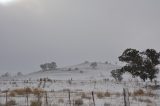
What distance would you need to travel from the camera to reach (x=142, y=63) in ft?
212

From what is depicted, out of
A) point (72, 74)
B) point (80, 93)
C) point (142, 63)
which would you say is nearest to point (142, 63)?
point (142, 63)

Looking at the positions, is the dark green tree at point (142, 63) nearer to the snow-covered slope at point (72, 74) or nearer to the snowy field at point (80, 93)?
the snowy field at point (80, 93)

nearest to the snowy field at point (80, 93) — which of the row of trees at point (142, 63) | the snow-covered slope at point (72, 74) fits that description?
the row of trees at point (142, 63)

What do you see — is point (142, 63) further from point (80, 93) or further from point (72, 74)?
point (72, 74)

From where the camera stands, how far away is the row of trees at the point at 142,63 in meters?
64.0

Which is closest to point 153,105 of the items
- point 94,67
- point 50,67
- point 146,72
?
point 146,72

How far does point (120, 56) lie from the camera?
67312 mm

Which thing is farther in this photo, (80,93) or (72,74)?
(72,74)

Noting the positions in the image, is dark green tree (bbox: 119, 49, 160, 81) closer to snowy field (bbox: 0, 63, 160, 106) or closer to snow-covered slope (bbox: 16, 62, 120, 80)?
snowy field (bbox: 0, 63, 160, 106)

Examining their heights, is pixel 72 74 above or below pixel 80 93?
above

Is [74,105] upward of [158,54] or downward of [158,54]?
downward

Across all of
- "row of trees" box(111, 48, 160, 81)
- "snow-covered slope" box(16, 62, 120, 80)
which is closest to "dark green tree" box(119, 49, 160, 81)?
"row of trees" box(111, 48, 160, 81)

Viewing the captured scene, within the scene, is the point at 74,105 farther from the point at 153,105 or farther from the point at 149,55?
the point at 149,55

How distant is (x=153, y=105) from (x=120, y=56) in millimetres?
46019
